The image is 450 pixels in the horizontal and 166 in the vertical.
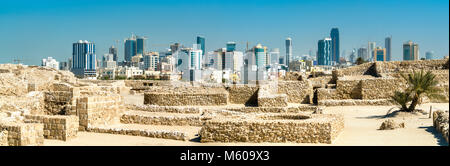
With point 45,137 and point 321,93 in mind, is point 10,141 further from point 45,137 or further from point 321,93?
point 321,93

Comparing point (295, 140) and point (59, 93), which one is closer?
point (295, 140)

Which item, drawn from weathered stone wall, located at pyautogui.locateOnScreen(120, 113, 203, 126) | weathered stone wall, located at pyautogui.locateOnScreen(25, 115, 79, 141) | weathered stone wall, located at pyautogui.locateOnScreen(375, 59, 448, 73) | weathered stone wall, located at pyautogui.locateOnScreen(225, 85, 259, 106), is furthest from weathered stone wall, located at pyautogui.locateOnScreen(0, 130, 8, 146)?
weathered stone wall, located at pyautogui.locateOnScreen(375, 59, 448, 73)

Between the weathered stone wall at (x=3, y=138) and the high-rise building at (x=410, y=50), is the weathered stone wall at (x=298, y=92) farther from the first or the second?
the high-rise building at (x=410, y=50)

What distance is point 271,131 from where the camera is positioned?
10.5 meters

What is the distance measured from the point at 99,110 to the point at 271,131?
6304 millimetres

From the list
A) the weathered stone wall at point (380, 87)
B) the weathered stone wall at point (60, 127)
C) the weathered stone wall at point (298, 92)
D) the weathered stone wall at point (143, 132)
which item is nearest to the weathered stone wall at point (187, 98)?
the weathered stone wall at point (298, 92)

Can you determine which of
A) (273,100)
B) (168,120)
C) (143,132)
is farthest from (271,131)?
(273,100)

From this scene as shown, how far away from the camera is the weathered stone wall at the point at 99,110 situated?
13281 mm

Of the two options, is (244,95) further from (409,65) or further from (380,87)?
(409,65)

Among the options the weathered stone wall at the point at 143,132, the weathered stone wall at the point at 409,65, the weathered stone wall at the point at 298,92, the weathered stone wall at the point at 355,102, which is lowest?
the weathered stone wall at the point at 143,132

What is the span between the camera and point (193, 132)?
42.8 ft

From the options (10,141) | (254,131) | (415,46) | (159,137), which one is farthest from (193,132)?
(415,46)

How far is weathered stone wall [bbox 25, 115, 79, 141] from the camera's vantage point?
11492 millimetres

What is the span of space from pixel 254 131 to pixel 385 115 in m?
7.29
